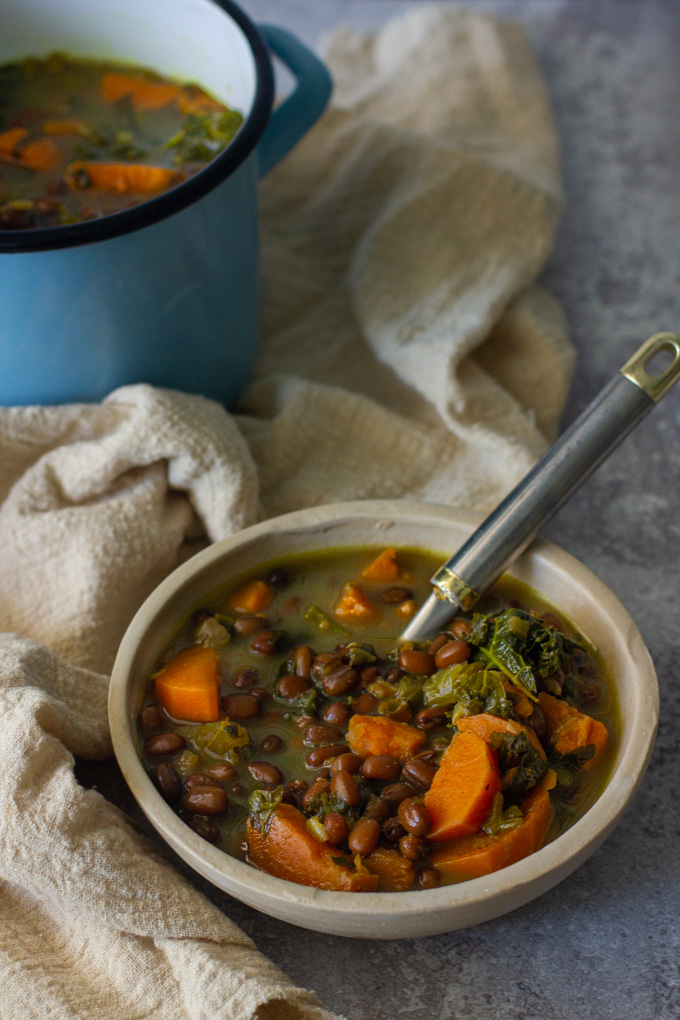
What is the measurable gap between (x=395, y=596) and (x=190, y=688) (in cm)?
33

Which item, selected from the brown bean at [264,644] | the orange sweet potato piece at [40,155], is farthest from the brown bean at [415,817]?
the orange sweet potato piece at [40,155]

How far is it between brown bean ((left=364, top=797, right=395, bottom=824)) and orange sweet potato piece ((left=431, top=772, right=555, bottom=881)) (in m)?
0.07

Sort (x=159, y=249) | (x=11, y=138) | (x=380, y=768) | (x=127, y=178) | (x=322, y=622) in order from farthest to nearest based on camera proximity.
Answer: (x=11, y=138) → (x=127, y=178) → (x=159, y=249) → (x=322, y=622) → (x=380, y=768)

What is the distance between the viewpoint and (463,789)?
131 cm

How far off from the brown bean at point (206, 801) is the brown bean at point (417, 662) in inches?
11.9

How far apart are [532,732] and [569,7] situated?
254 centimetres

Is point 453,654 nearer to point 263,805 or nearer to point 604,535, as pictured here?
point 263,805

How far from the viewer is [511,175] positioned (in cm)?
236

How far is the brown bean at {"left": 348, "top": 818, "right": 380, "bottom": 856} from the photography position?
1.30m

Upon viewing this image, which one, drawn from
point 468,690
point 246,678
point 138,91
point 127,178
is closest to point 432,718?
point 468,690

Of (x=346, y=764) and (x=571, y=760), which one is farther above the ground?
(x=571, y=760)

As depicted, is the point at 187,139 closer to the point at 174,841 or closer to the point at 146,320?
the point at 146,320

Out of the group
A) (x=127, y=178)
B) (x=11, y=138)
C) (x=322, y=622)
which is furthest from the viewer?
(x=11, y=138)

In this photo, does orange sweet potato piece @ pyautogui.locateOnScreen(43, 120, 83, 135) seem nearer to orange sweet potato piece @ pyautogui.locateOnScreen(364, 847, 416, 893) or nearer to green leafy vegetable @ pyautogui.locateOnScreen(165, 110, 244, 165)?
green leafy vegetable @ pyautogui.locateOnScreen(165, 110, 244, 165)
